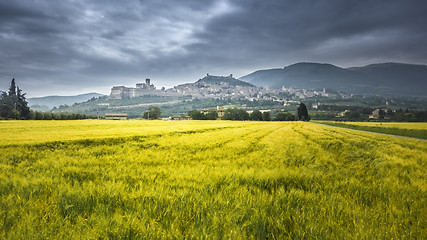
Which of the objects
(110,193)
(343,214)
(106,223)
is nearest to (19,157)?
(110,193)

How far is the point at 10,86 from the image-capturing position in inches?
4225

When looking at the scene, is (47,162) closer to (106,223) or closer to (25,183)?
(25,183)

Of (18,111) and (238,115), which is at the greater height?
(18,111)

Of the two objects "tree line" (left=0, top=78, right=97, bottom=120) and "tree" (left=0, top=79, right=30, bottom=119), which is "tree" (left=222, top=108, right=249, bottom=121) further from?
"tree" (left=0, top=79, right=30, bottom=119)

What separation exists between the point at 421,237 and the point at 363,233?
79cm

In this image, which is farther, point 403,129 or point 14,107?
point 14,107

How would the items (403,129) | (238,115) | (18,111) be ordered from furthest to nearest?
(238,115)
(18,111)
(403,129)

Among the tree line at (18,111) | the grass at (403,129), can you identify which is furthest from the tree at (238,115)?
the tree line at (18,111)

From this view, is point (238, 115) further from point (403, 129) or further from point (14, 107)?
point (14, 107)

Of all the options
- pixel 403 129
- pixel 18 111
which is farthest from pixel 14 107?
pixel 403 129

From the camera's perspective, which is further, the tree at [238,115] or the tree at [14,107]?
the tree at [238,115]

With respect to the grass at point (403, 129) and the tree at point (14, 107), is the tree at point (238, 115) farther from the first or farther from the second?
the tree at point (14, 107)

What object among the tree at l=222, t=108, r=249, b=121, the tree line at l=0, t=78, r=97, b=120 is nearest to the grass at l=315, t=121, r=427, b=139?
the tree at l=222, t=108, r=249, b=121

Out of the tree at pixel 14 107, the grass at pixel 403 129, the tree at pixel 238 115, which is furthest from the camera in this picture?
the tree at pixel 238 115
